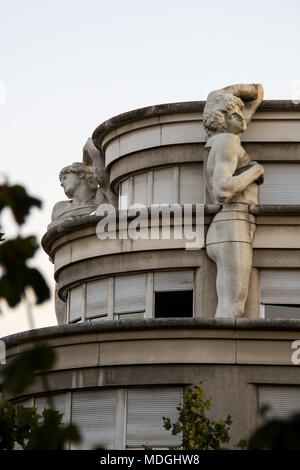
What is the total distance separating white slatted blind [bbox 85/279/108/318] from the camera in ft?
72.4

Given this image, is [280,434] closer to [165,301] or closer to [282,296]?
[282,296]

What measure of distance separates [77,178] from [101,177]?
73 centimetres

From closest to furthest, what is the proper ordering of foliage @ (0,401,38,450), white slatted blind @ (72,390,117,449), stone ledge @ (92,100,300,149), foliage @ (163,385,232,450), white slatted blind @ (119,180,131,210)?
foliage @ (0,401,38,450), foliage @ (163,385,232,450), white slatted blind @ (72,390,117,449), stone ledge @ (92,100,300,149), white slatted blind @ (119,180,131,210)

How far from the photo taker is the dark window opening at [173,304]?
70.5 feet

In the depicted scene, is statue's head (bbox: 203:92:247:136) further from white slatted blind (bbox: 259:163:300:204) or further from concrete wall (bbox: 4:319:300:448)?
concrete wall (bbox: 4:319:300:448)

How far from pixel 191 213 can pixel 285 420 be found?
17.4 meters

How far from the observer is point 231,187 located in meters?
21.5

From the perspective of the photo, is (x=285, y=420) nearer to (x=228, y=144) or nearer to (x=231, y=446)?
(x=231, y=446)

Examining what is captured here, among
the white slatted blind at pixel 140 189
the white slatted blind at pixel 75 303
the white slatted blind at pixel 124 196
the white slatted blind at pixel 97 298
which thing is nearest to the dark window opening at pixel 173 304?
the white slatted blind at pixel 97 298

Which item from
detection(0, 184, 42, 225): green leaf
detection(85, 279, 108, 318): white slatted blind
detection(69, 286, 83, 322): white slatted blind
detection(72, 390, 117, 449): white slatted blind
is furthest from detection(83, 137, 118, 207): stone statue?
detection(0, 184, 42, 225): green leaf

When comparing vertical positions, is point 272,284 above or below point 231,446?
above

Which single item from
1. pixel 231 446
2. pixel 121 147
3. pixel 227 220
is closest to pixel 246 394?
pixel 231 446

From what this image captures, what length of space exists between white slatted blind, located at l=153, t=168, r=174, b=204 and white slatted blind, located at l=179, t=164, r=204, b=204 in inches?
10.1

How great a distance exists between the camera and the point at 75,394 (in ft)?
67.1
